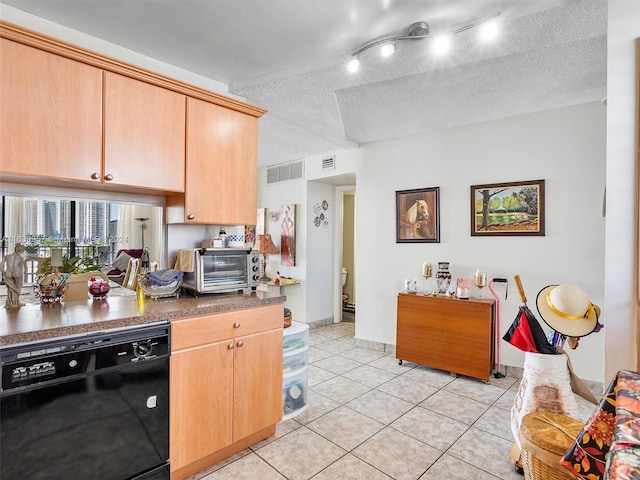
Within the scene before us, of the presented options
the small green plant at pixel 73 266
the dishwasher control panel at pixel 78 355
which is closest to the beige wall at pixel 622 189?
the dishwasher control panel at pixel 78 355

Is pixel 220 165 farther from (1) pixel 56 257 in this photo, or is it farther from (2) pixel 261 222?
(2) pixel 261 222

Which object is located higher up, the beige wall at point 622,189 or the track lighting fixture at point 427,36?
the track lighting fixture at point 427,36

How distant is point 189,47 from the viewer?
2.27m

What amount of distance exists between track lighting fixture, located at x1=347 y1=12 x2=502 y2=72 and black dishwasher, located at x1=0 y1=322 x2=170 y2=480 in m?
2.11

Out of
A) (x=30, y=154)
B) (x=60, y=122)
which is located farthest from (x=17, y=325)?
(x=60, y=122)

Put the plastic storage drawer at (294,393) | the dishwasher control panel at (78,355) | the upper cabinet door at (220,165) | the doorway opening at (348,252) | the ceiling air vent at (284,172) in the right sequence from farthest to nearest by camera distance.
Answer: the doorway opening at (348,252)
the ceiling air vent at (284,172)
the plastic storage drawer at (294,393)
the upper cabinet door at (220,165)
the dishwasher control panel at (78,355)

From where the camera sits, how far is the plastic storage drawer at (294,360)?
2.54 metres

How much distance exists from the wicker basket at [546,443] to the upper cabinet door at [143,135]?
2.36 metres

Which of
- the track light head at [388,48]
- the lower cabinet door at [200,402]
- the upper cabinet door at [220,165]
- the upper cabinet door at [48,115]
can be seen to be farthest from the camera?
the upper cabinet door at [220,165]

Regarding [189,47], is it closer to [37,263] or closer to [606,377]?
[37,263]

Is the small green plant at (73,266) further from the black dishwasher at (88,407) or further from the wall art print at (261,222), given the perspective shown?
the wall art print at (261,222)

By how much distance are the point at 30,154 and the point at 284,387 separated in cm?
212

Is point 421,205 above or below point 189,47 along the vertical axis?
below

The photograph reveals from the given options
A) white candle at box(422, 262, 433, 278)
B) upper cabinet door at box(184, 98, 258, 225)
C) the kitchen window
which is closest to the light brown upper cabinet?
upper cabinet door at box(184, 98, 258, 225)
